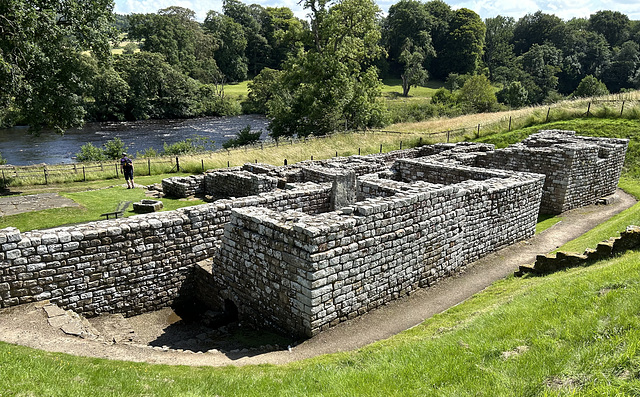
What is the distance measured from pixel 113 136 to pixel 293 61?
25.8m

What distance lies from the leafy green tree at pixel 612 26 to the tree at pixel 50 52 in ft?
369

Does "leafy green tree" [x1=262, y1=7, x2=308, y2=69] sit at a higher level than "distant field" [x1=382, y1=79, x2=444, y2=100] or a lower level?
higher

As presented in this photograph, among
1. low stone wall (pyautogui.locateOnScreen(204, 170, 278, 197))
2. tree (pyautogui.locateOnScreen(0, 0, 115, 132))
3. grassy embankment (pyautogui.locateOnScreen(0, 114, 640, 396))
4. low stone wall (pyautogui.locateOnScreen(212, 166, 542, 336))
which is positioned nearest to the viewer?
grassy embankment (pyautogui.locateOnScreen(0, 114, 640, 396))

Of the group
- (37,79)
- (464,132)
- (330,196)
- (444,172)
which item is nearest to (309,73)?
(464,132)

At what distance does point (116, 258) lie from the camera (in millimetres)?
10156

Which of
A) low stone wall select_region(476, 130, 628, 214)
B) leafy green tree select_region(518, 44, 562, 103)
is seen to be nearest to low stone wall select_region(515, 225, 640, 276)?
low stone wall select_region(476, 130, 628, 214)

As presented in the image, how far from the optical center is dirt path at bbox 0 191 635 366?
7855mm

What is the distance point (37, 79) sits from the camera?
73.4 ft

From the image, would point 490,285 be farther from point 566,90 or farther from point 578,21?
point 578,21

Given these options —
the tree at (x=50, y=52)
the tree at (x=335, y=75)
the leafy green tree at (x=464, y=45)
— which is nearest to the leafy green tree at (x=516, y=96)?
the leafy green tree at (x=464, y=45)

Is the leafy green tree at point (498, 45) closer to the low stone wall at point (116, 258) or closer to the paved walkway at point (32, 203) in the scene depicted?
the paved walkway at point (32, 203)

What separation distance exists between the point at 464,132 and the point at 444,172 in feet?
67.1

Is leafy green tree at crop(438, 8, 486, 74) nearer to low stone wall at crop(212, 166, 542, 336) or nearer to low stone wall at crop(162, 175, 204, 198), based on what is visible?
low stone wall at crop(162, 175, 204, 198)

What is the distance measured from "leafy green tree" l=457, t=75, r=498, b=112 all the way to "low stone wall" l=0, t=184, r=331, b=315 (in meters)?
54.0
